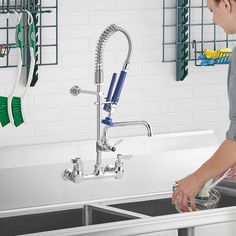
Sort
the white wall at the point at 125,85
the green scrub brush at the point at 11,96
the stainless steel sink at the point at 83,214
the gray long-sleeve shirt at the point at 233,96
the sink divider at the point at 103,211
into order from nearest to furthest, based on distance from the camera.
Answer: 1. the gray long-sleeve shirt at the point at 233,96
2. the sink divider at the point at 103,211
3. the stainless steel sink at the point at 83,214
4. the green scrub brush at the point at 11,96
5. the white wall at the point at 125,85

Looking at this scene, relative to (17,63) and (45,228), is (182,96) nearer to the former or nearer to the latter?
(17,63)

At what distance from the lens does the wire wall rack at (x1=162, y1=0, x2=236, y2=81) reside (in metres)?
5.01

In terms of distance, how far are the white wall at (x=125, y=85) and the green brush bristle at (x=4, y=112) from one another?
188 millimetres

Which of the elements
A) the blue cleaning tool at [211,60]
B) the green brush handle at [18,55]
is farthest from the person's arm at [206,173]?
the blue cleaning tool at [211,60]

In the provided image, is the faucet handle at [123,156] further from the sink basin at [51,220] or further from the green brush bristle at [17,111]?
the green brush bristle at [17,111]

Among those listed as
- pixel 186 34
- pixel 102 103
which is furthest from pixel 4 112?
pixel 186 34

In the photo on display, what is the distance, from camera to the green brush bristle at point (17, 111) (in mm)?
4321

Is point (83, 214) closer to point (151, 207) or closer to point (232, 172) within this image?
point (151, 207)

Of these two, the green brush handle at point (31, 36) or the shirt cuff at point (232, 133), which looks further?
the green brush handle at point (31, 36)

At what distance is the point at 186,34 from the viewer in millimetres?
5043

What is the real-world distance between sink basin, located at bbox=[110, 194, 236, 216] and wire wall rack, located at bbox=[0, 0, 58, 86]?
88 cm

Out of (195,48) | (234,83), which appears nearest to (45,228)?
(234,83)

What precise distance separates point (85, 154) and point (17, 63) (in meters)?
0.56

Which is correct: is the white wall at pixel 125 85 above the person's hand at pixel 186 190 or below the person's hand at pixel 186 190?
above
